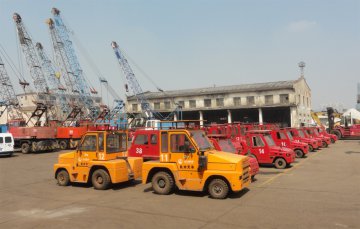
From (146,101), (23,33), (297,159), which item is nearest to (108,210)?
(297,159)

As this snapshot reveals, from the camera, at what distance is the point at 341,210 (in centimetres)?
867

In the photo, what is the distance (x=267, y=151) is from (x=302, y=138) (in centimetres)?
851

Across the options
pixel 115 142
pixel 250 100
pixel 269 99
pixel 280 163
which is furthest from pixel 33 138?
pixel 269 99

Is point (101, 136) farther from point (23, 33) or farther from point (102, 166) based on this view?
point (23, 33)

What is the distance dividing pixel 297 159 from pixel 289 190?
956 cm

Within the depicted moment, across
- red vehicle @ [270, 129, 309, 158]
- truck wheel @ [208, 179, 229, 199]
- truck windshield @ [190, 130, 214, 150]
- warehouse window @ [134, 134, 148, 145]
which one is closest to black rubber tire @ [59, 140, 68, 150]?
warehouse window @ [134, 134, 148, 145]

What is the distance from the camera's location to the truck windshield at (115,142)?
12501 millimetres

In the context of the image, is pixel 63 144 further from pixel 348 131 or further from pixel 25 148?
pixel 348 131

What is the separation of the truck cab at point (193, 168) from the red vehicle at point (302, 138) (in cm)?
1353

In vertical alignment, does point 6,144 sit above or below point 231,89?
below

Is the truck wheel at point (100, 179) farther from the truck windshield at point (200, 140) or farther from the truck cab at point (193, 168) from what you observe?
the truck windshield at point (200, 140)

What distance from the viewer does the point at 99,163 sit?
12.1 meters

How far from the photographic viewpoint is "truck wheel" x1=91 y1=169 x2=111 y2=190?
12016mm

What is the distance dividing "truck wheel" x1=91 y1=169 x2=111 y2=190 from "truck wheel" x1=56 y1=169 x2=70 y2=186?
1367 millimetres
